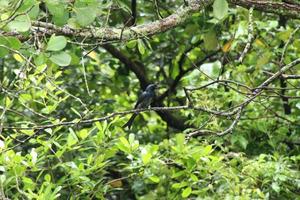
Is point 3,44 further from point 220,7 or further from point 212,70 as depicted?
point 212,70

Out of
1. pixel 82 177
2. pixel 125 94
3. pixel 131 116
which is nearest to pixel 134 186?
pixel 131 116

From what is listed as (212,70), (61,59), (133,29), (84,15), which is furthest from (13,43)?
(212,70)

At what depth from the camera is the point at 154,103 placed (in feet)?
17.1

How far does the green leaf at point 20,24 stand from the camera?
2061 mm

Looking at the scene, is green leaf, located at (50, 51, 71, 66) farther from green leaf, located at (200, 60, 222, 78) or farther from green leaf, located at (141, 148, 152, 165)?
green leaf, located at (200, 60, 222, 78)

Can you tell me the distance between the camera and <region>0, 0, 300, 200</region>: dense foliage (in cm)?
262

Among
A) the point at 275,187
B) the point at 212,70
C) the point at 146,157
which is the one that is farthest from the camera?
the point at 212,70

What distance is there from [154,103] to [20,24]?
126 inches

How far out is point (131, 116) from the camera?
425 centimetres

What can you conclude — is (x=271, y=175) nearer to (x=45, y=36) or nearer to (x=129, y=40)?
(x=129, y=40)

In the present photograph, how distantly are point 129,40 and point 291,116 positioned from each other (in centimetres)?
195

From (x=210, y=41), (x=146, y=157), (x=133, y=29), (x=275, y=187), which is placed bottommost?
(x=275, y=187)

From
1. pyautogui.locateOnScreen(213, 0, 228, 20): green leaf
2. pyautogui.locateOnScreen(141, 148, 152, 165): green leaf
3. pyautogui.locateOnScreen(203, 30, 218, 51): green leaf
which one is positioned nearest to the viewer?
pyautogui.locateOnScreen(213, 0, 228, 20): green leaf

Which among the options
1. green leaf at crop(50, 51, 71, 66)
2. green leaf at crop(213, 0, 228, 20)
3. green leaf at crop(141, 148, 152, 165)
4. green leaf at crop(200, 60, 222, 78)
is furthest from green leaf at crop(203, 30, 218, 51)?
green leaf at crop(50, 51, 71, 66)
